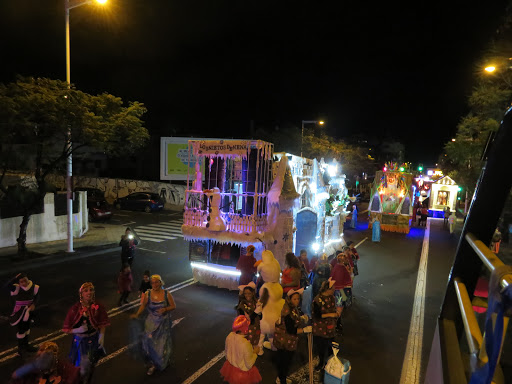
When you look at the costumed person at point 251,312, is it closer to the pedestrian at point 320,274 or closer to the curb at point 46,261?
the pedestrian at point 320,274

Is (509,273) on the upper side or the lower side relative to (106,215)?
upper

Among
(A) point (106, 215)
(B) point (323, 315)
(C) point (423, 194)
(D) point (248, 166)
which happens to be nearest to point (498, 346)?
(B) point (323, 315)

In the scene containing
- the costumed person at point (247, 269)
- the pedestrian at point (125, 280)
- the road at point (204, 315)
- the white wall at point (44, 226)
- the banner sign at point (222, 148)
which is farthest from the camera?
the white wall at point (44, 226)

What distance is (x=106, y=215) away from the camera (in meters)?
20.1

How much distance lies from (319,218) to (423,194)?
1208 inches

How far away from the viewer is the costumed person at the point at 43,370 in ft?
10.1

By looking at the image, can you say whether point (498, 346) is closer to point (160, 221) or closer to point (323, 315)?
point (323, 315)

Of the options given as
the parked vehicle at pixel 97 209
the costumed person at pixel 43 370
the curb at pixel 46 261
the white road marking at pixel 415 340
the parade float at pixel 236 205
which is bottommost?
the curb at pixel 46 261

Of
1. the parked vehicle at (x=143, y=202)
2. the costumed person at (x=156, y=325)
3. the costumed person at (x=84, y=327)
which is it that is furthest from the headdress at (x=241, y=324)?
the parked vehicle at (x=143, y=202)

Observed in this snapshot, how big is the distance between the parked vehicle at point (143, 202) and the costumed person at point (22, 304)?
62.5ft

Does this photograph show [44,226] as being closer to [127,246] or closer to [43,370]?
[127,246]

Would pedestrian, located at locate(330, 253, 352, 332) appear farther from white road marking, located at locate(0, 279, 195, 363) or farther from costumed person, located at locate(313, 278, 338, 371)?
white road marking, located at locate(0, 279, 195, 363)

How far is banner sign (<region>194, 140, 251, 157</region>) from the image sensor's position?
861cm

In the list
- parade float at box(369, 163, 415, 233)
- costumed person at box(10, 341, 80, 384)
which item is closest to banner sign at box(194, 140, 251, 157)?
costumed person at box(10, 341, 80, 384)
